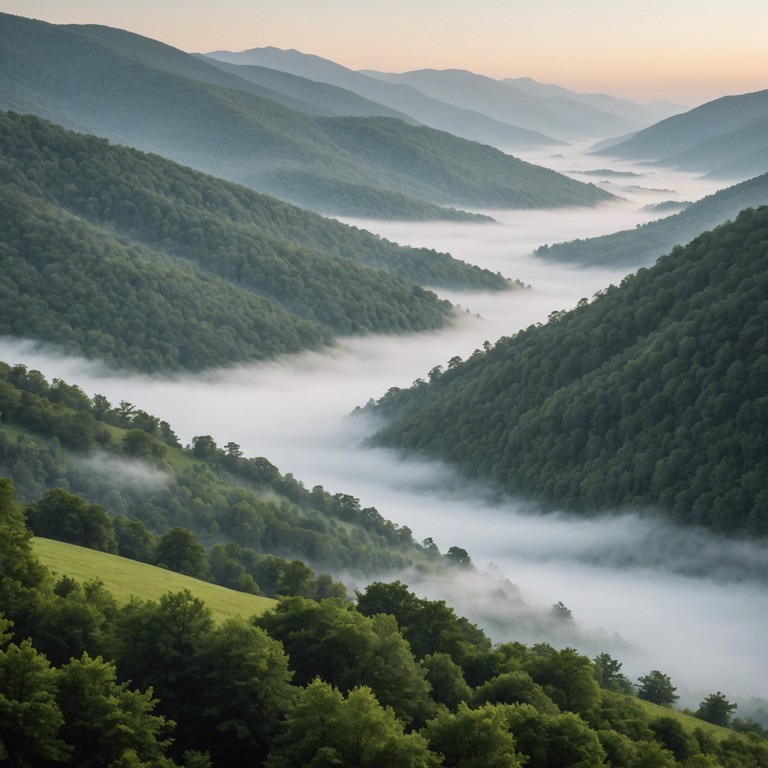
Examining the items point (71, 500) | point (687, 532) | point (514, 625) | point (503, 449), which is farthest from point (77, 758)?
point (503, 449)

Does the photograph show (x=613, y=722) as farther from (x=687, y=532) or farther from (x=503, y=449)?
(x=503, y=449)

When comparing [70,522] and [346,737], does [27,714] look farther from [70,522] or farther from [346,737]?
[70,522]

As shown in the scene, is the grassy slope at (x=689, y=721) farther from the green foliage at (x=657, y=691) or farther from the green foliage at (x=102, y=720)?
the green foliage at (x=102, y=720)

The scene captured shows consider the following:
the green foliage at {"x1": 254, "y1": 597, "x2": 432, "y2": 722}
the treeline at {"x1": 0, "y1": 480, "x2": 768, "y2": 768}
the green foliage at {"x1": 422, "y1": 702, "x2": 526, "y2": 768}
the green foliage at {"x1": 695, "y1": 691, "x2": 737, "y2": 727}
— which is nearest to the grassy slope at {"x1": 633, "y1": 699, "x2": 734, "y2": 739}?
the green foliage at {"x1": 695, "y1": 691, "x2": 737, "y2": 727}

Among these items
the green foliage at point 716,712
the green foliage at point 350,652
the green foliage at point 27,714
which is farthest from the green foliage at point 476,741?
the green foliage at point 716,712

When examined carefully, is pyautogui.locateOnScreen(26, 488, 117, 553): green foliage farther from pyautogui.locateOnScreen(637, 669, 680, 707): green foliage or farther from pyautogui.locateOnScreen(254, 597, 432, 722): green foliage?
pyautogui.locateOnScreen(637, 669, 680, 707): green foliage
